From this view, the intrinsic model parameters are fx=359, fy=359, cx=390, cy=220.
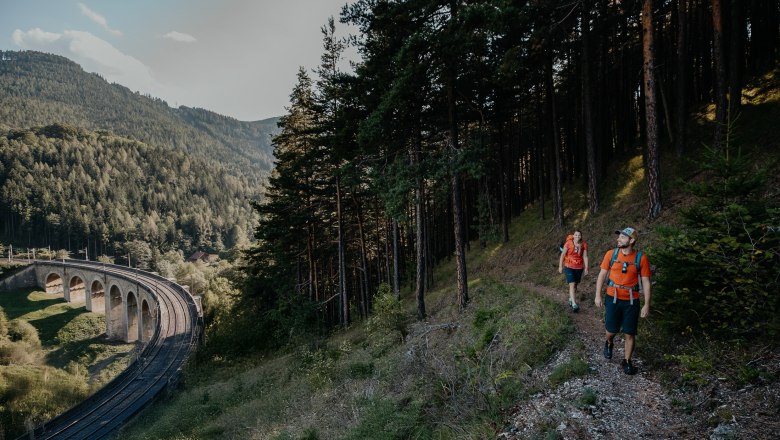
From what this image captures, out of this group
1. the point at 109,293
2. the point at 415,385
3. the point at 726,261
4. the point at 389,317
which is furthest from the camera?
the point at 109,293

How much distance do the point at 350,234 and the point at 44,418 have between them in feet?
85.6

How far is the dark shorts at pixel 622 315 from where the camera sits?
4900 mm

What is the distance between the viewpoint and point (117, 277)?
194 ft

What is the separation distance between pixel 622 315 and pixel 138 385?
35755mm

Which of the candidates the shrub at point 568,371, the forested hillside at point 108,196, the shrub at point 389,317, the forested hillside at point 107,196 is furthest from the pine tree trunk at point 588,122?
the forested hillside at point 107,196

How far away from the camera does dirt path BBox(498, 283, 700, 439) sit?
12.6 ft

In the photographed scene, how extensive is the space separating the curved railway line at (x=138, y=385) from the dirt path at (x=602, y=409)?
2745 centimetres

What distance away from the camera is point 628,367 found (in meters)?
4.93

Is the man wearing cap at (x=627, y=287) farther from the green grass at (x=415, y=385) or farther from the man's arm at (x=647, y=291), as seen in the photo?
the green grass at (x=415, y=385)

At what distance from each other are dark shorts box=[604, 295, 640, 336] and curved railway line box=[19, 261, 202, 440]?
1118 inches

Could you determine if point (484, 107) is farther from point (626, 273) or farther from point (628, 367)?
point (628, 367)

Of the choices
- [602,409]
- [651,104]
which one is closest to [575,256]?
[602,409]

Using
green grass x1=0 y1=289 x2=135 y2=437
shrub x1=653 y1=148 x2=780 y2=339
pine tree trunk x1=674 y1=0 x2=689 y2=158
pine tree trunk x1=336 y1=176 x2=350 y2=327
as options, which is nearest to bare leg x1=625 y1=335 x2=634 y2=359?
shrub x1=653 y1=148 x2=780 y2=339

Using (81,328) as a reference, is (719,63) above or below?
above
